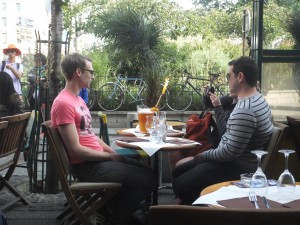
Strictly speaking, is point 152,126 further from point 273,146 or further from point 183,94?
point 183,94

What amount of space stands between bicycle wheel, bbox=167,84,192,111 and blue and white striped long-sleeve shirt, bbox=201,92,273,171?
31.7ft

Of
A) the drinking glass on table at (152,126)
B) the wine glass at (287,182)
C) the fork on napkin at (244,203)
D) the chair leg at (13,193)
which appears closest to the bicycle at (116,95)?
the chair leg at (13,193)

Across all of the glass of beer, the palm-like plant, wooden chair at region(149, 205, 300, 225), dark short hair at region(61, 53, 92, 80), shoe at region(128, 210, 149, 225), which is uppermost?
the palm-like plant

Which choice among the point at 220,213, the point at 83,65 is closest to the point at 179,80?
the point at 83,65

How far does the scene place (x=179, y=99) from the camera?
13.3 metres

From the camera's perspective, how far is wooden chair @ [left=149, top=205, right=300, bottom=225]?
51.0 inches

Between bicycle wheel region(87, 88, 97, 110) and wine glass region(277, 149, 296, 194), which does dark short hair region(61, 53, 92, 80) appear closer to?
wine glass region(277, 149, 296, 194)

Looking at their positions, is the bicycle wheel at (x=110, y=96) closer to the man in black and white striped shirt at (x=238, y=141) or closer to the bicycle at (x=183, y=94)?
the bicycle at (x=183, y=94)

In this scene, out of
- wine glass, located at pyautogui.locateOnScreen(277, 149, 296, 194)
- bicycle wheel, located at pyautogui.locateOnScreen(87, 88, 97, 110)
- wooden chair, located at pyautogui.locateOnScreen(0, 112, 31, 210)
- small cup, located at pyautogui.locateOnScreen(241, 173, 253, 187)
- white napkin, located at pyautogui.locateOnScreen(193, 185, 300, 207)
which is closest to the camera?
white napkin, located at pyautogui.locateOnScreen(193, 185, 300, 207)

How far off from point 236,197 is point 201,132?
222 centimetres

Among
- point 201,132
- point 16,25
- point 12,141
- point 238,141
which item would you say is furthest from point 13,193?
point 16,25

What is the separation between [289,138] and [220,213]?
12.4 feet

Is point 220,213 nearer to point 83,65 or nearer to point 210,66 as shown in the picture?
point 83,65

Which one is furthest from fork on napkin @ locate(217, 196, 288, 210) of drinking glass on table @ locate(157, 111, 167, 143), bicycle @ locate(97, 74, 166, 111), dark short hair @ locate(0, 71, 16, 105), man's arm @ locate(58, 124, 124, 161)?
bicycle @ locate(97, 74, 166, 111)
